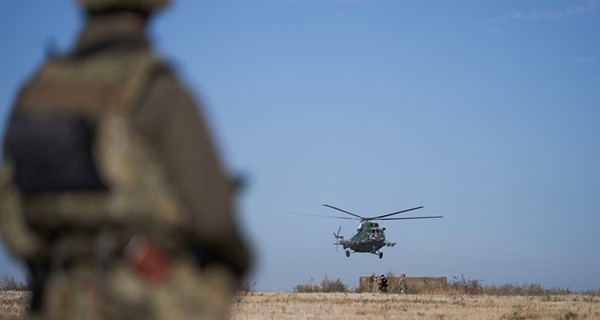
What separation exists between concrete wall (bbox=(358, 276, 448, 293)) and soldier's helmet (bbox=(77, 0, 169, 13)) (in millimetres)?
41539

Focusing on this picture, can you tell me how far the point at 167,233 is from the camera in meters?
2.98

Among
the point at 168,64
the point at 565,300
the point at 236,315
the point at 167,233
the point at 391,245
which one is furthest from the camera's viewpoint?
the point at 391,245

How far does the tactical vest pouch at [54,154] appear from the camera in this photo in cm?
310

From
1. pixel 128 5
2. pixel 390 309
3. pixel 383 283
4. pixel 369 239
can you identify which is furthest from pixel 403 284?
pixel 128 5

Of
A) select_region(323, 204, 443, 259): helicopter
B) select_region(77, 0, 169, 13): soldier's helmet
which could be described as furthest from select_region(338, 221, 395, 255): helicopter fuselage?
select_region(77, 0, 169, 13): soldier's helmet

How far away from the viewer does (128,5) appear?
3.42m

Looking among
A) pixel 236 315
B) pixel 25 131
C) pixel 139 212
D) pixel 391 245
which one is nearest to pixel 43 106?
pixel 25 131

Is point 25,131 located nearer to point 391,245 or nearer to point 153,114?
point 153,114

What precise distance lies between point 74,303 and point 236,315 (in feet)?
59.8

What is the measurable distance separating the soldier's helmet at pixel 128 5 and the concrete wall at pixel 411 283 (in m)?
41.5

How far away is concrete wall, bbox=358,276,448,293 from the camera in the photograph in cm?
4584

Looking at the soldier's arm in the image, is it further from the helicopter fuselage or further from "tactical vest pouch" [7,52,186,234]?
the helicopter fuselage

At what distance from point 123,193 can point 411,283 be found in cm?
4672

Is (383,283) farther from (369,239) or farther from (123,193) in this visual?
(123,193)
